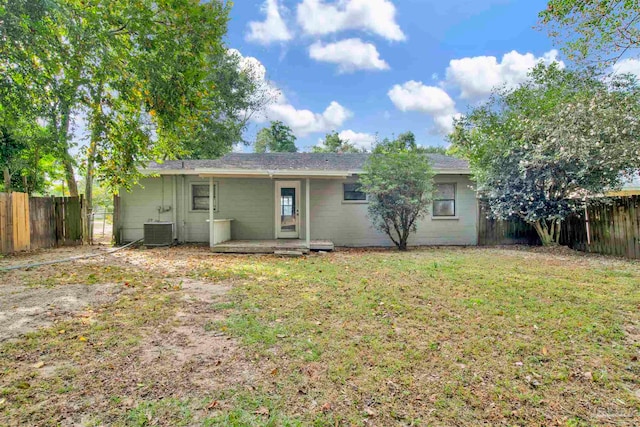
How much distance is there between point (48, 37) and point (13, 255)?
221 inches

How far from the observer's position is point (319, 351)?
293 centimetres

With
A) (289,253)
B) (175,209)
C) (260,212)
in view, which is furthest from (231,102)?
(289,253)

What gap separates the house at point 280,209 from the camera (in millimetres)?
10594

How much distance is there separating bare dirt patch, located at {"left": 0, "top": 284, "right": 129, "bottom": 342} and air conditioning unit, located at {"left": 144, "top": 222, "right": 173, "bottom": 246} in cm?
490

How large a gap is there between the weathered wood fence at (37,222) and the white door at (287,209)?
6135mm

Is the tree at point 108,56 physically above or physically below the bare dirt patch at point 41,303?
above

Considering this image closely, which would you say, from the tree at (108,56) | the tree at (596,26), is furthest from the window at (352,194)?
A: the tree at (596,26)

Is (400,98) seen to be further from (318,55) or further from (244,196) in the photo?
(244,196)

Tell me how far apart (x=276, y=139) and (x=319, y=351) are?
3063 cm

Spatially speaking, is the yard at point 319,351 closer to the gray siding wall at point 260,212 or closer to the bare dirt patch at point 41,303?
the bare dirt patch at point 41,303

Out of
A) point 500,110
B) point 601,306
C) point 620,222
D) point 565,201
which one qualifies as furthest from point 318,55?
point 601,306

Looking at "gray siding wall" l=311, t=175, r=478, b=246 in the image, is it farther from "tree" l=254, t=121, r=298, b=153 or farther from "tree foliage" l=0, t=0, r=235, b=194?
"tree" l=254, t=121, r=298, b=153

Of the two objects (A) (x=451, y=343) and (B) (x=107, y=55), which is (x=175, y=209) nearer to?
(B) (x=107, y=55)

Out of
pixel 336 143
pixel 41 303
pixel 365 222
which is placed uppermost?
pixel 336 143
